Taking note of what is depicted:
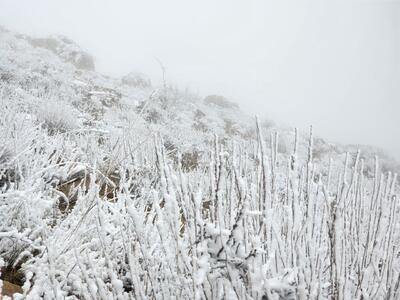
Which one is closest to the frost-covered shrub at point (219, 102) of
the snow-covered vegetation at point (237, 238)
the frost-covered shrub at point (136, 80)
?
the frost-covered shrub at point (136, 80)

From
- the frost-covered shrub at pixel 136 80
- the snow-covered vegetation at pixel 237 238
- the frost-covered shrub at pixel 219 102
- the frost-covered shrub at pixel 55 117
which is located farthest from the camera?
the frost-covered shrub at pixel 219 102

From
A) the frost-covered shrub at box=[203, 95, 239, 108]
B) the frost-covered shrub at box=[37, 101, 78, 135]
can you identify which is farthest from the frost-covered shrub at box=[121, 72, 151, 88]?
the frost-covered shrub at box=[37, 101, 78, 135]

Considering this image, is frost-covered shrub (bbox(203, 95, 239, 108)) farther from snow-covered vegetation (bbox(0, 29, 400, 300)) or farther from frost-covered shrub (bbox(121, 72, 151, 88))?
snow-covered vegetation (bbox(0, 29, 400, 300))

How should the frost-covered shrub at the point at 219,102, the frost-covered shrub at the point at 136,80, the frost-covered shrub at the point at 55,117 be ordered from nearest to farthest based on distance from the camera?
the frost-covered shrub at the point at 55,117
the frost-covered shrub at the point at 136,80
the frost-covered shrub at the point at 219,102

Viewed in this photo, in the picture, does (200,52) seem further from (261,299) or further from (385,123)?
(261,299)

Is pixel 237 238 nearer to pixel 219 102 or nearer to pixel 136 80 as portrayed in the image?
pixel 136 80

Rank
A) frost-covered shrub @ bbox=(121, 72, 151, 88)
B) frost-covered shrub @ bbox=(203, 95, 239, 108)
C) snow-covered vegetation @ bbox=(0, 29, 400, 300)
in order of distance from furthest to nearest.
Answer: frost-covered shrub @ bbox=(203, 95, 239, 108) → frost-covered shrub @ bbox=(121, 72, 151, 88) → snow-covered vegetation @ bbox=(0, 29, 400, 300)

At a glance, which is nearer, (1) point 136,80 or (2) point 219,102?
(1) point 136,80

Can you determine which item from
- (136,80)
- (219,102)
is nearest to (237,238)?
(136,80)

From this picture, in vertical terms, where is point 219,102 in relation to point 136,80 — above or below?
below

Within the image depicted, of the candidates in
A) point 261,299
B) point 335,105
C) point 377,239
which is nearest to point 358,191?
point 377,239

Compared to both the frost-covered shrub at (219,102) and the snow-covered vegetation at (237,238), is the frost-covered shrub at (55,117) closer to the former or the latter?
the snow-covered vegetation at (237,238)

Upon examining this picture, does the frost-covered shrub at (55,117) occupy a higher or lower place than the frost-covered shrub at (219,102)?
higher

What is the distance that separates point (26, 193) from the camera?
1696mm
